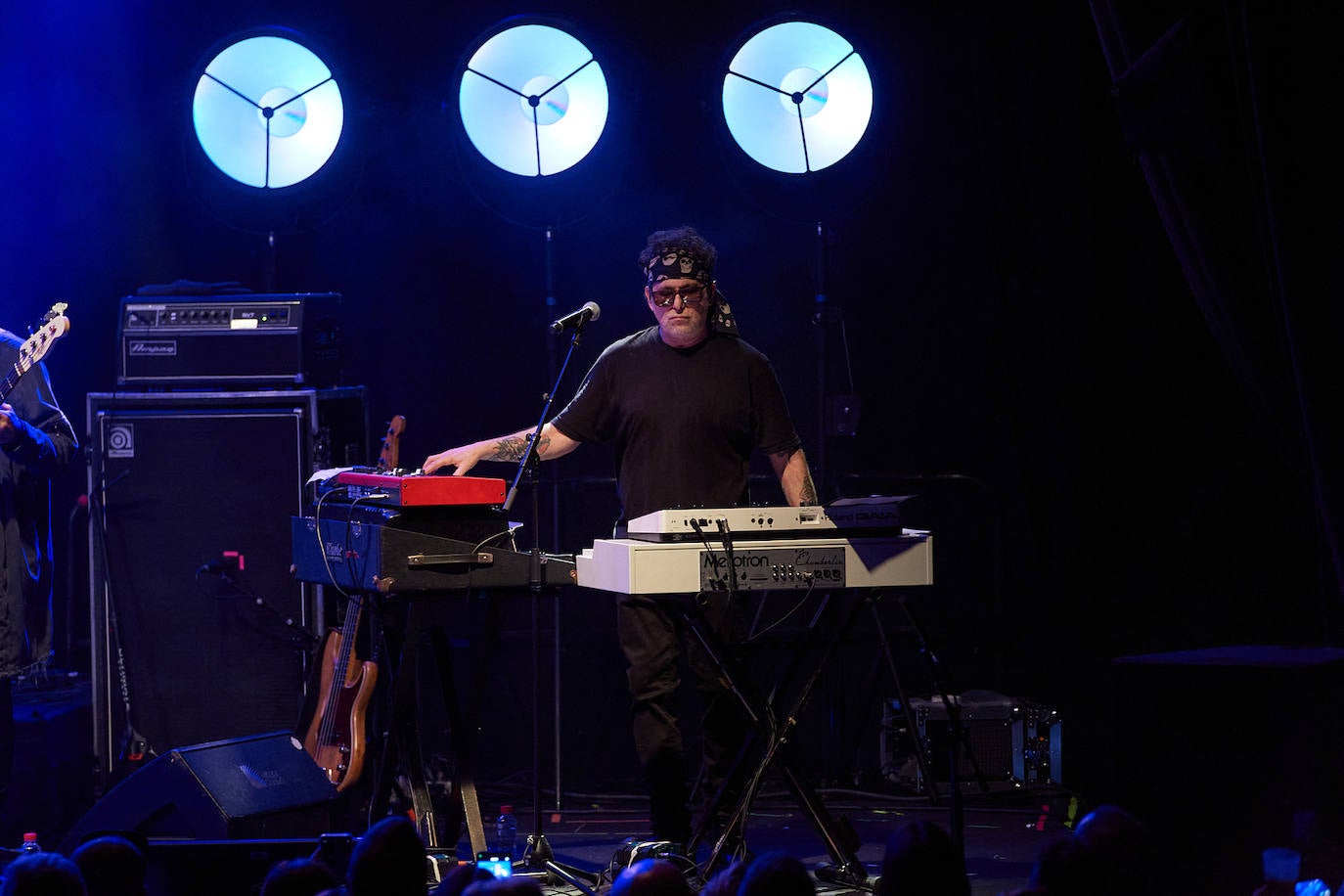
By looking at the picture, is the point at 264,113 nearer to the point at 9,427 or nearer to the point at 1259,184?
the point at 9,427

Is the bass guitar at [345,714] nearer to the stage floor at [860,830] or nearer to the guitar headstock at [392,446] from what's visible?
the guitar headstock at [392,446]

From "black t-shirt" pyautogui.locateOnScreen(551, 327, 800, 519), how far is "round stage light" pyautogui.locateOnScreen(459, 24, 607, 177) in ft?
5.02

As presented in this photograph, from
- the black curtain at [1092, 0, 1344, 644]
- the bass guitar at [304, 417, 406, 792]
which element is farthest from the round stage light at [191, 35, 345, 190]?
the black curtain at [1092, 0, 1344, 644]

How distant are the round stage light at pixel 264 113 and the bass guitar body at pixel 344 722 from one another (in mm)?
2116

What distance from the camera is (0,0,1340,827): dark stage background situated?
228 inches

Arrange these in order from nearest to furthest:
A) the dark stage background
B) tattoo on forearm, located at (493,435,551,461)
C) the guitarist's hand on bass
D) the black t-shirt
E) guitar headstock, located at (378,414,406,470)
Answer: the black t-shirt < tattoo on forearm, located at (493,435,551,461) < the guitarist's hand on bass < guitar headstock, located at (378,414,406,470) < the dark stage background

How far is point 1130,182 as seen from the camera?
5.85 meters

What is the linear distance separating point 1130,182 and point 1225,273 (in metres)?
2.57

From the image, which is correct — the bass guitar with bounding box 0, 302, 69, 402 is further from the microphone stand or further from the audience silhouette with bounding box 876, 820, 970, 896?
the audience silhouette with bounding box 876, 820, 970, 896

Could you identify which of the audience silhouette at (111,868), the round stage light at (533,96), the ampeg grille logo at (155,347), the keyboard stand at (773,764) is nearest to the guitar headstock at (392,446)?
the ampeg grille logo at (155,347)

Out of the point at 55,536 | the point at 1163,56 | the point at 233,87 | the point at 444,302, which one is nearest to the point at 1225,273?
the point at 1163,56

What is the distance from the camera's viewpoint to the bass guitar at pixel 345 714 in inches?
187

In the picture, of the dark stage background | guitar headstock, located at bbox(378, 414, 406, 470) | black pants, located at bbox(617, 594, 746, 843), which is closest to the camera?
black pants, located at bbox(617, 594, 746, 843)

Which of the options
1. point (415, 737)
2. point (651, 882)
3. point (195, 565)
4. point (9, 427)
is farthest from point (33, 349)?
point (651, 882)
